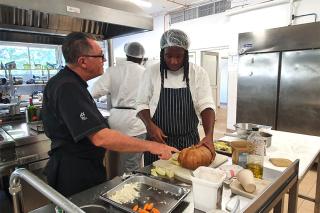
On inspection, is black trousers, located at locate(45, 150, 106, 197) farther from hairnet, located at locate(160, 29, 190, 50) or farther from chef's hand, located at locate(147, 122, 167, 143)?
hairnet, located at locate(160, 29, 190, 50)

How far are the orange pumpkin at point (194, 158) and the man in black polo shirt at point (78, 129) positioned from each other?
0.21 feet

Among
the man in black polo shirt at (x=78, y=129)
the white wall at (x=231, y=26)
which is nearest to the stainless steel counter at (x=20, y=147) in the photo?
the man in black polo shirt at (x=78, y=129)

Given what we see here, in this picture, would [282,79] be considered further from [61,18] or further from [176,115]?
[61,18]

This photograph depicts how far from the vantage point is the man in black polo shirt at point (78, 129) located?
1.07m

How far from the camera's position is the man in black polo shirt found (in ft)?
3.51

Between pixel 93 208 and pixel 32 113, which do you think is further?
pixel 32 113

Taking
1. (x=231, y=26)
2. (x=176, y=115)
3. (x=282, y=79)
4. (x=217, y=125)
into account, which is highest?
(x=231, y=26)

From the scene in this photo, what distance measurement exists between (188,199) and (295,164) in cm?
58

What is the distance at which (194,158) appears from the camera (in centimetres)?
115

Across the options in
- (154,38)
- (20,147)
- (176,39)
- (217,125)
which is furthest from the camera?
(154,38)

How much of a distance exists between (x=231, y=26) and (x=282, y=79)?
189 centimetres

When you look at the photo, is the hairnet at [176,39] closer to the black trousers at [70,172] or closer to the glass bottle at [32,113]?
the black trousers at [70,172]

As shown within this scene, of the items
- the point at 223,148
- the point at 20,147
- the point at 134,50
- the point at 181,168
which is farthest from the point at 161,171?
the point at 134,50

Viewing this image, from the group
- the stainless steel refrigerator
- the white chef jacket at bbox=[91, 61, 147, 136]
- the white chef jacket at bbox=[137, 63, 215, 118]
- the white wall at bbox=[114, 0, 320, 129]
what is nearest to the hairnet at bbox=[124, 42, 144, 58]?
the white chef jacket at bbox=[91, 61, 147, 136]
